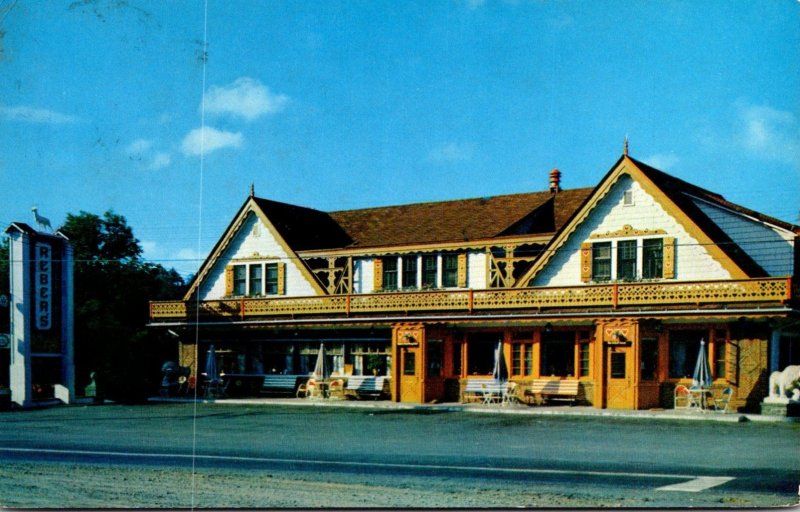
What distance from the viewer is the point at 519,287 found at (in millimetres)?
33031

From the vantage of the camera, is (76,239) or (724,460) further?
(76,239)

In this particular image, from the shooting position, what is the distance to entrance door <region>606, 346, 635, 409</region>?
95.2 ft

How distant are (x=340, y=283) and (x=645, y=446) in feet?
71.7

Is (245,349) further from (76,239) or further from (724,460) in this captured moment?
(724,460)

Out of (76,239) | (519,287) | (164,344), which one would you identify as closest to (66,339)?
(76,239)

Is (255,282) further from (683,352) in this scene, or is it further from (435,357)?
(683,352)

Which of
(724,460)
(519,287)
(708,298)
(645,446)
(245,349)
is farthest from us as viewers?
(245,349)

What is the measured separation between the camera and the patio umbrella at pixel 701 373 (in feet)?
92.1

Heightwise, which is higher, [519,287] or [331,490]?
[519,287]

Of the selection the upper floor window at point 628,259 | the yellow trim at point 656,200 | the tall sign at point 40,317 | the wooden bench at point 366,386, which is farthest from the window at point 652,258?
the tall sign at point 40,317

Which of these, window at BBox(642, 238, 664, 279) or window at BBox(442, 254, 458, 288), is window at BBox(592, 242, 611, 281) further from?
window at BBox(442, 254, 458, 288)

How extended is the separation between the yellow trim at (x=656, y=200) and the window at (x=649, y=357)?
332 centimetres

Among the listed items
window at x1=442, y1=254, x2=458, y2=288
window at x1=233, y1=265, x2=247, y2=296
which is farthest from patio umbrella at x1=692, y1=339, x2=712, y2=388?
window at x1=233, y1=265, x2=247, y2=296

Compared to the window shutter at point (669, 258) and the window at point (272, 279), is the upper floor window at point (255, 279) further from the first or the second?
the window shutter at point (669, 258)
